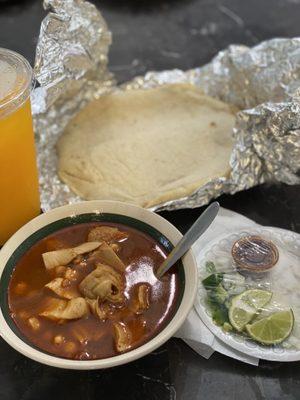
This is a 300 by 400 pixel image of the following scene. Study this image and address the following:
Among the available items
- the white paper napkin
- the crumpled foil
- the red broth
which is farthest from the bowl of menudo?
the crumpled foil

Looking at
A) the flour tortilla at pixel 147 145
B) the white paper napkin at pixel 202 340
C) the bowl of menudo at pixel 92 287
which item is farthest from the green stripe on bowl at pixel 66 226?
the flour tortilla at pixel 147 145

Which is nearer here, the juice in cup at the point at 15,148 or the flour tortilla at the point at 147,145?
the juice in cup at the point at 15,148

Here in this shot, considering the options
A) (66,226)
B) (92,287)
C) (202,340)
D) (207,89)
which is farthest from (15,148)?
(207,89)

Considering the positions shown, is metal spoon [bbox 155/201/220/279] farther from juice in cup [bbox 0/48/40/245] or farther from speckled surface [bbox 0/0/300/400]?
juice in cup [bbox 0/48/40/245]

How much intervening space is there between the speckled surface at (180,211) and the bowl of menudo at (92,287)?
0.12 meters

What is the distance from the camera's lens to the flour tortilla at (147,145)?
4.91 ft

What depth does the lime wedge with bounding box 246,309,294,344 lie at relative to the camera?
1097mm

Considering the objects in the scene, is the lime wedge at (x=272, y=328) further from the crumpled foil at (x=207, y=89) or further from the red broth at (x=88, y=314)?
the crumpled foil at (x=207, y=89)

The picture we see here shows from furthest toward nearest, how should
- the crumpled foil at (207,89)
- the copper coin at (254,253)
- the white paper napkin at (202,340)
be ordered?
1. the crumpled foil at (207,89)
2. the copper coin at (254,253)
3. the white paper napkin at (202,340)

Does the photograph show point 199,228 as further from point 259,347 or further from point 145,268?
point 259,347

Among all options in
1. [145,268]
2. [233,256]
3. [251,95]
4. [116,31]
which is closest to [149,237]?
[145,268]

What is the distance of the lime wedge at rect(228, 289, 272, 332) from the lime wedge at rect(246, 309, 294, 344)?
0.02 m

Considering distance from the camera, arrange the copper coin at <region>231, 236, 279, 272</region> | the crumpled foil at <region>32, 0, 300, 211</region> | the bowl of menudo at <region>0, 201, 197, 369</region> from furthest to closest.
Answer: the crumpled foil at <region>32, 0, 300, 211</region>
the copper coin at <region>231, 236, 279, 272</region>
the bowl of menudo at <region>0, 201, 197, 369</region>

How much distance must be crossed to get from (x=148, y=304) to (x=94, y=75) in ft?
3.33
